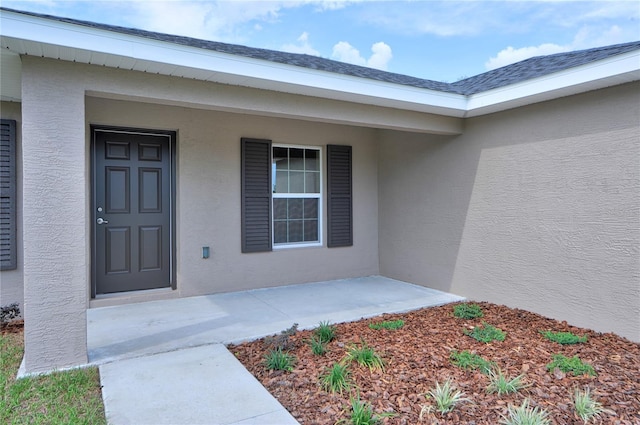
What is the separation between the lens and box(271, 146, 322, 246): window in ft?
20.4

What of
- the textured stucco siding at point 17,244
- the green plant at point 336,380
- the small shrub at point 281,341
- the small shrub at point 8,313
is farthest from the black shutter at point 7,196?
the green plant at point 336,380

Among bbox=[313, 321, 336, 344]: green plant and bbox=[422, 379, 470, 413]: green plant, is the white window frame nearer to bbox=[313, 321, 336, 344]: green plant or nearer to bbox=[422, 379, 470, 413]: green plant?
bbox=[313, 321, 336, 344]: green plant

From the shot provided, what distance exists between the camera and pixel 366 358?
10.7ft

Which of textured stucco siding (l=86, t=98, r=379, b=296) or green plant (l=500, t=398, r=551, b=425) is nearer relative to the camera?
green plant (l=500, t=398, r=551, b=425)

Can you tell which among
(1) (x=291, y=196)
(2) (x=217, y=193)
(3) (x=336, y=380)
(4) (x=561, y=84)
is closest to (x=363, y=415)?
(3) (x=336, y=380)

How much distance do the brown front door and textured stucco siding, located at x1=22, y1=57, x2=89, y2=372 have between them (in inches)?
78.2

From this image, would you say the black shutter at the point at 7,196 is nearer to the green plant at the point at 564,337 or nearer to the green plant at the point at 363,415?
the green plant at the point at 363,415

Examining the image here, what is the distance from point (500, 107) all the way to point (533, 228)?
4.82 ft

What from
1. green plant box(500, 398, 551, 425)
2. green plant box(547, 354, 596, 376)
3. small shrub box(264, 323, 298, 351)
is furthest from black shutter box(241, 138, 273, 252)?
green plant box(500, 398, 551, 425)

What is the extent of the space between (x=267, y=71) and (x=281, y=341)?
2.44 meters

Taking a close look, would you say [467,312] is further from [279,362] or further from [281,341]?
[279,362]

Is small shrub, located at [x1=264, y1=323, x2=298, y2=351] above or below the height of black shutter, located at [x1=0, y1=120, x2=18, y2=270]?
below

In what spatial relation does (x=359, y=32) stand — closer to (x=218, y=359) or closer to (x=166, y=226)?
(x=166, y=226)

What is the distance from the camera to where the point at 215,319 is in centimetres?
447
